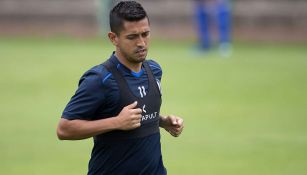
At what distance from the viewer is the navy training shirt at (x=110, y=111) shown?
4988 millimetres

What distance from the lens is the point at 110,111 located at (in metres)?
5.10

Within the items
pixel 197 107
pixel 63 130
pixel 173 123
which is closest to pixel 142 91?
pixel 173 123

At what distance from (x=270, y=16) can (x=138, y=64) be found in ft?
62.6

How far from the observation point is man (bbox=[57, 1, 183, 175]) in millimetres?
4961

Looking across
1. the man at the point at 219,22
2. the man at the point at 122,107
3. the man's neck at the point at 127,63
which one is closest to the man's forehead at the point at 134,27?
the man at the point at 122,107

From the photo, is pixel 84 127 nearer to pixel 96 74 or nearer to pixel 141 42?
pixel 96 74

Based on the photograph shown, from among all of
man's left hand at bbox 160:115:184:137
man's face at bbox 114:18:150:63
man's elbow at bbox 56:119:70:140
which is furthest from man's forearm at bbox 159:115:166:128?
man's elbow at bbox 56:119:70:140

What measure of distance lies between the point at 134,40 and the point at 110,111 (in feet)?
1.72

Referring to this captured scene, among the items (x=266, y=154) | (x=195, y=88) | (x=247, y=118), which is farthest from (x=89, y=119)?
(x=195, y=88)

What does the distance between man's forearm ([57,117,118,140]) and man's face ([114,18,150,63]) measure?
50 centimetres

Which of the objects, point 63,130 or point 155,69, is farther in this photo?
point 155,69

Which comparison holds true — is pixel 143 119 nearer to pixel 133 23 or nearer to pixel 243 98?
pixel 133 23

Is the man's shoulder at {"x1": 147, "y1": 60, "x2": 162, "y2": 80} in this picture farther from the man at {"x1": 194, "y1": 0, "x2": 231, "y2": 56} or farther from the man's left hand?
the man at {"x1": 194, "y1": 0, "x2": 231, "y2": 56}

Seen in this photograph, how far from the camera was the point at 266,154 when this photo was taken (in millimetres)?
9758
